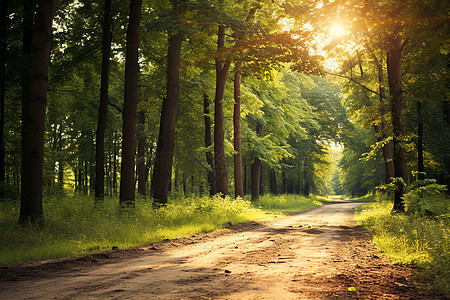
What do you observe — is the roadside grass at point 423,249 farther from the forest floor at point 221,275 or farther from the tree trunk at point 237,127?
the tree trunk at point 237,127

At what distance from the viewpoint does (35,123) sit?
11.0 m

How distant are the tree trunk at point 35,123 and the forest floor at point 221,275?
152 inches

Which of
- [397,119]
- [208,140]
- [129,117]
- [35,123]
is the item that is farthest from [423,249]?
[208,140]

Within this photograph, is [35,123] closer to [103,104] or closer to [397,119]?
[103,104]

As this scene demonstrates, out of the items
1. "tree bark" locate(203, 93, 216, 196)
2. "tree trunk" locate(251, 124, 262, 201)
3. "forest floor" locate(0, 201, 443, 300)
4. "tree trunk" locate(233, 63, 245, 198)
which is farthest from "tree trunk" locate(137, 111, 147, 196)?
"forest floor" locate(0, 201, 443, 300)

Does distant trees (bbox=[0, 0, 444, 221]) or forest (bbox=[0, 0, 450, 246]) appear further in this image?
distant trees (bbox=[0, 0, 444, 221])

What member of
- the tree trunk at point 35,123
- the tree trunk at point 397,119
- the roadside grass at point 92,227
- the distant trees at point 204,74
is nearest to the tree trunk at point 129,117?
the distant trees at point 204,74

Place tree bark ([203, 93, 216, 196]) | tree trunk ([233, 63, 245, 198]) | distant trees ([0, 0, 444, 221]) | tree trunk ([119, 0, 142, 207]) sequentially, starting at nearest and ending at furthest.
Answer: distant trees ([0, 0, 444, 221]) → tree trunk ([119, 0, 142, 207]) → tree trunk ([233, 63, 245, 198]) → tree bark ([203, 93, 216, 196])

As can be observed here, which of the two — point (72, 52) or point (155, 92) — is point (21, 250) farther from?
point (155, 92)

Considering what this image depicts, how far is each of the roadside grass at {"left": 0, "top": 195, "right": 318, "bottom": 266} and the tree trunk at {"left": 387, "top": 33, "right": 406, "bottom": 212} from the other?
7.32 metres

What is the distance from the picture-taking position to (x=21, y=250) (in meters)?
8.53

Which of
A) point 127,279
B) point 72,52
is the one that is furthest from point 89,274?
point 72,52

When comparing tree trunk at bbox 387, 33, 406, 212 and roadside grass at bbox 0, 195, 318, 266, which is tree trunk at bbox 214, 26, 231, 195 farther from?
tree trunk at bbox 387, 33, 406, 212

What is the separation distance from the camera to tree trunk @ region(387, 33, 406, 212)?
17.1 meters
